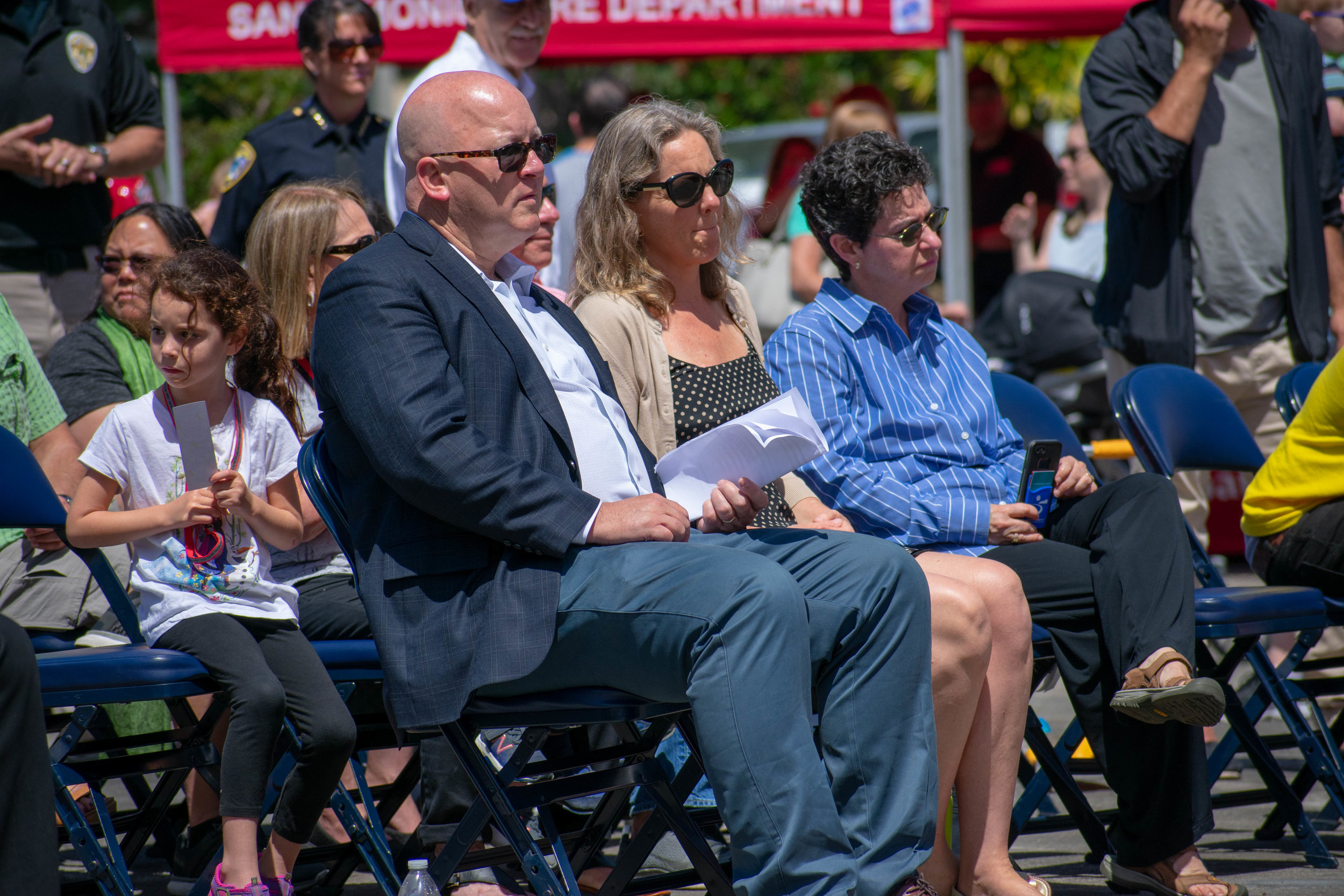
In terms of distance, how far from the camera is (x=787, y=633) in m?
2.61

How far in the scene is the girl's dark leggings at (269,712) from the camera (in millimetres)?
3039

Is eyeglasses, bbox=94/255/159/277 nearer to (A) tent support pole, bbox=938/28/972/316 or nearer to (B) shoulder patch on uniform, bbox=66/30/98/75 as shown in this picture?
(B) shoulder patch on uniform, bbox=66/30/98/75

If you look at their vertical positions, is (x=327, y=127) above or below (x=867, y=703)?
above

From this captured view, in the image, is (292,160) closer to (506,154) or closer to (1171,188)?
(506,154)

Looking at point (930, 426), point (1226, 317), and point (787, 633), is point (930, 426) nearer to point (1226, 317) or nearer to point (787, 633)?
point (787, 633)

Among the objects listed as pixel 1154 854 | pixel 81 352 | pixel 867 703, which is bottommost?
pixel 1154 854

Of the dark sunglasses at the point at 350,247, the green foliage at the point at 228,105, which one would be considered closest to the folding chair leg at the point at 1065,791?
the dark sunglasses at the point at 350,247

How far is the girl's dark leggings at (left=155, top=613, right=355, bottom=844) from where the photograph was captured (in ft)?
9.97

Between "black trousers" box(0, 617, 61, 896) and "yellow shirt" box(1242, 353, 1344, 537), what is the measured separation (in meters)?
3.26

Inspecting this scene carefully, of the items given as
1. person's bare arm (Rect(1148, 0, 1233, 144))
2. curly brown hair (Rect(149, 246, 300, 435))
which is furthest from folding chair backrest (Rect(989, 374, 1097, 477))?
curly brown hair (Rect(149, 246, 300, 435))

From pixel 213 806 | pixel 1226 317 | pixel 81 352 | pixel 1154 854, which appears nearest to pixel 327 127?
pixel 81 352

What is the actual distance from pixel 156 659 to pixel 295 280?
4.29 feet

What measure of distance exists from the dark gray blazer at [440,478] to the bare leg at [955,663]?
0.84m

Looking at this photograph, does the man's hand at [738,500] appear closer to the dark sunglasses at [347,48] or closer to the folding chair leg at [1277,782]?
the folding chair leg at [1277,782]
